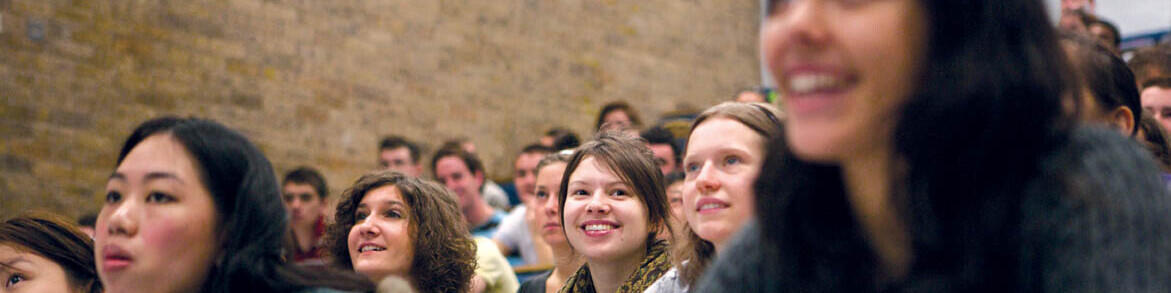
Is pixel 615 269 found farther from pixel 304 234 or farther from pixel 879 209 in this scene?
pixel 304 234

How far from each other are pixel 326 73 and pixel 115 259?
817cm

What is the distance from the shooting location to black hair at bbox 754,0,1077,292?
3.08ft

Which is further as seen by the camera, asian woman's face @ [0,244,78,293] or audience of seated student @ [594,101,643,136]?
audience of seated student @ [594,101,643,136]

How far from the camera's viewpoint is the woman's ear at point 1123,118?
199 centimetres

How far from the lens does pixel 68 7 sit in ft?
26.4

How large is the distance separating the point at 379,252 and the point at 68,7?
5.78m

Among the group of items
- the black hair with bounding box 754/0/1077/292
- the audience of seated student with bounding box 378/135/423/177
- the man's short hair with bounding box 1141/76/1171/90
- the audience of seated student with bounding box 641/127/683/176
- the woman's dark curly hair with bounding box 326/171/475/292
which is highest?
the black hair with bounding box 754/0/1077/292

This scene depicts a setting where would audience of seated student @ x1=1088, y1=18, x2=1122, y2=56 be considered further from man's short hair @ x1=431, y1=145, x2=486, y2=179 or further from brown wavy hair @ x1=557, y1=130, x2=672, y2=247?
man's short hair @ x1=431, y1=145, x2=486, y2=179

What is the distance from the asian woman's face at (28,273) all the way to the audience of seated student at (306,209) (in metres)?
3.18

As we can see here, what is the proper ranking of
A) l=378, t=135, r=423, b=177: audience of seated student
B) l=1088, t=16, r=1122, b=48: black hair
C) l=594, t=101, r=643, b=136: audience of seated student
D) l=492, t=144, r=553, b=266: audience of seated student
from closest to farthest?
1. l=1088, t=16, r=1122, b=48: black hair
2. l=492, t=144, r=553, b=266: audience of seated student
3. l=594, t=101, r=643, b=136: audience of seated student
4. l=378, t=135, r=423, b=177: audience of seated student

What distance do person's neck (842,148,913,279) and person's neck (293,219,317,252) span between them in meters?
5.37

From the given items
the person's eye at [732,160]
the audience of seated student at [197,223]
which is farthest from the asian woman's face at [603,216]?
the audience of seated student at [197,223]

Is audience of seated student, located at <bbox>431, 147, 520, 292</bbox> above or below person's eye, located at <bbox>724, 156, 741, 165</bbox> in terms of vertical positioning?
below

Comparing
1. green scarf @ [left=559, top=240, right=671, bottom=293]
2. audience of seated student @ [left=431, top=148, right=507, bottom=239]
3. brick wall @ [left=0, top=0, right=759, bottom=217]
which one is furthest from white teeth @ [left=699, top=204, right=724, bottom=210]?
brick wall @ [left=0, top=0, right=759, bottom=217]
